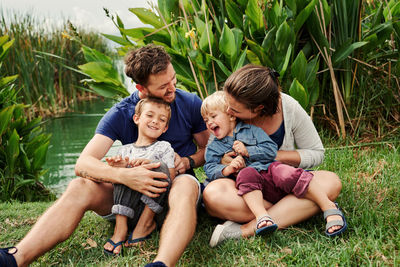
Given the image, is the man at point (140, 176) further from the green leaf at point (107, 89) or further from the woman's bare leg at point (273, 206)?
the green leaf at point (107, 89)

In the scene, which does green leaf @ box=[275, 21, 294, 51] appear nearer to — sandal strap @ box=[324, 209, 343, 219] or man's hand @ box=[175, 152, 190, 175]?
man's hand @ box=[175, 152, 190, 175]

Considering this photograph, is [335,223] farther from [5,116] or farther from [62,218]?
[5,116]

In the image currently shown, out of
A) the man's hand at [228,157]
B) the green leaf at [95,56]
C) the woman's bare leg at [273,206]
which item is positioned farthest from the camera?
the green leaf at [95,56]

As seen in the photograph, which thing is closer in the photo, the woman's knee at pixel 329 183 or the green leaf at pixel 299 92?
the woman's knee at pixel 329 183

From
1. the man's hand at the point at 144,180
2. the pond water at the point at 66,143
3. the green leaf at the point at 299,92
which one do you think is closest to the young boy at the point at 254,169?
the man's hand at the point at 144,180

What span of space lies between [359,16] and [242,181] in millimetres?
2421

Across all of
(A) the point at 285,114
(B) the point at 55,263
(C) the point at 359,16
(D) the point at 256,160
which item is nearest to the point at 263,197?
(D) the point at 256,160

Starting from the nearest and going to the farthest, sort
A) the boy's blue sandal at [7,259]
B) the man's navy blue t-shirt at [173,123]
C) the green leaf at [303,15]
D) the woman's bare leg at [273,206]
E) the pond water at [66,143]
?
the boy's blue sandal at [7,259] < the woman's bare leg at [273,206] < the man's navy blue t-shirt at [173,123] < the green leaf at [303,15] < the pond water at [66,143]

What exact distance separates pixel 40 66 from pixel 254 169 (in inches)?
270

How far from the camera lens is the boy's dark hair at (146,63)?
2223 millimetres

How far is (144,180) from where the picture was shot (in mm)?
1949

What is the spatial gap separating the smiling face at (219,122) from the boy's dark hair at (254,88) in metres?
0.16

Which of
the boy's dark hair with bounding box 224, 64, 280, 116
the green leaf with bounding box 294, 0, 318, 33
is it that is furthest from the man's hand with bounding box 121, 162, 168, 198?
the green leaf with bounding box 294, 0, 318, 33

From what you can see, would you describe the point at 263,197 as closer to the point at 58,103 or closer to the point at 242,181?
the point at 242,181
